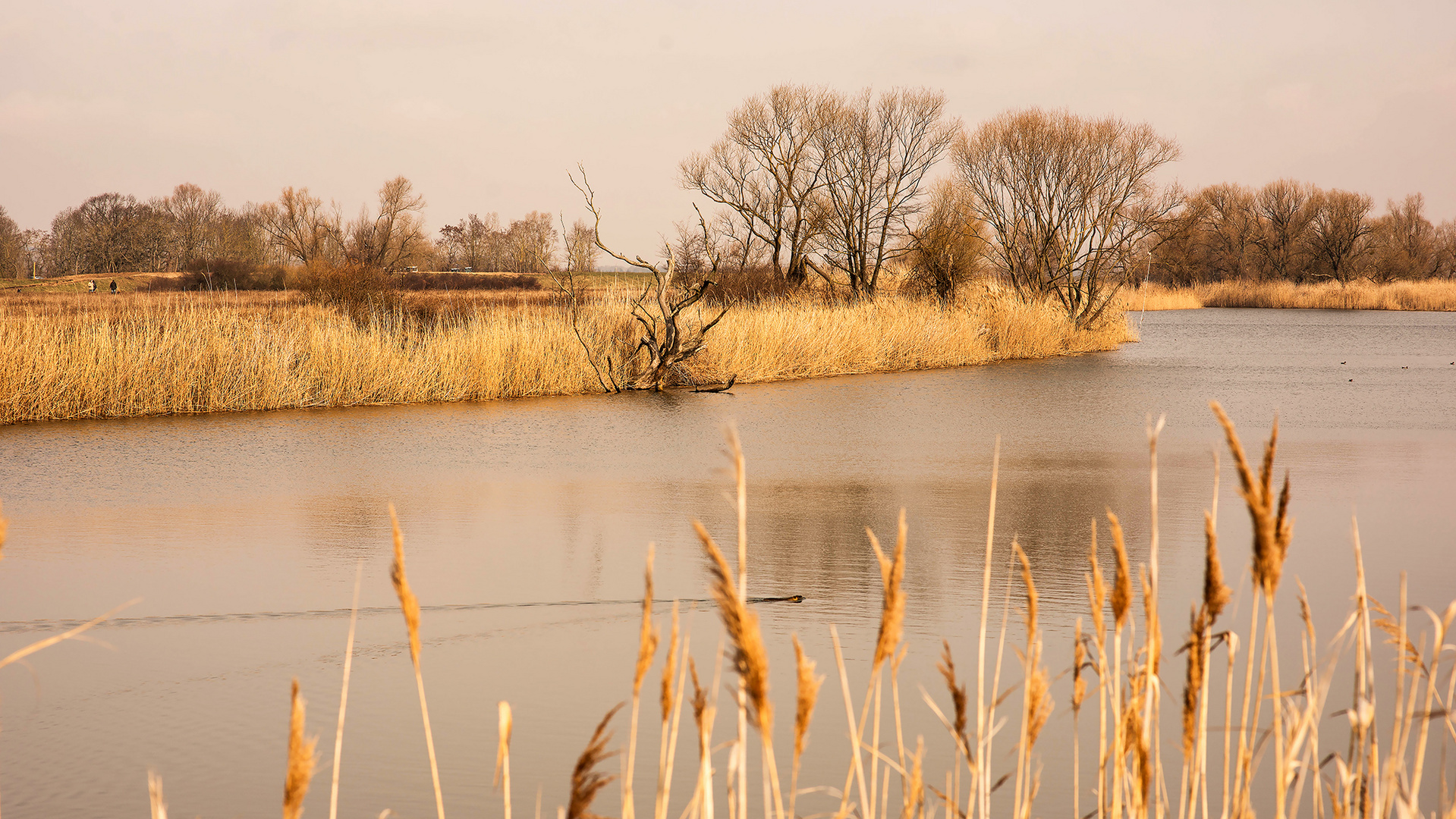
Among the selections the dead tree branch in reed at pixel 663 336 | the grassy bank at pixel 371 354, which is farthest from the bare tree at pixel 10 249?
the dead tree branch in reed at pixel 663 336

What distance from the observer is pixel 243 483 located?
27.7 ft

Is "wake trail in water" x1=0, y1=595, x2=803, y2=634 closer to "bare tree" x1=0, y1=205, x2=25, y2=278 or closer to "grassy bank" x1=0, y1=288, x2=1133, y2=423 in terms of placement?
"grassy bank" x1=0, y1=288, x2=1133, y2=423

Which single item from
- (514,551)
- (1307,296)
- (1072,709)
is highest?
(1307,296)

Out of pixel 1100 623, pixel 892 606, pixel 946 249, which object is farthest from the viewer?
pixel 946 249

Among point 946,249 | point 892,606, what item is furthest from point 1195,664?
point 946,249

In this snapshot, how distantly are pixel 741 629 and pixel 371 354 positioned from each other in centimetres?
1428

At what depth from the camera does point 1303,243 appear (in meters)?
57.6

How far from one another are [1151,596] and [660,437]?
967 cm

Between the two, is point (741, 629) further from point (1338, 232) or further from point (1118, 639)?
point (1338, 232)

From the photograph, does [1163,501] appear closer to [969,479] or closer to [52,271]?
[969,479]

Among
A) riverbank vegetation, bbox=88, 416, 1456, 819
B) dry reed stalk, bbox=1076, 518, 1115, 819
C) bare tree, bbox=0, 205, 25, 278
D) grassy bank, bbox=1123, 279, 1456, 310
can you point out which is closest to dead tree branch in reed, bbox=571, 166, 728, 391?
riverbank vegetation, bbox=88, 416, 1456, 819

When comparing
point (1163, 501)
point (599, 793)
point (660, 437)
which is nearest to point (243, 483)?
point (660, 437)

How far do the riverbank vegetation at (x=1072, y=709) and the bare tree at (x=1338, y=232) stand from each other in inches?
2293

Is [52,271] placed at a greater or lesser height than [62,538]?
greater
